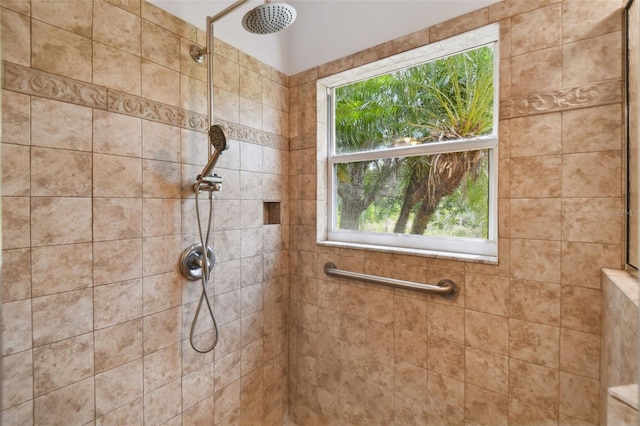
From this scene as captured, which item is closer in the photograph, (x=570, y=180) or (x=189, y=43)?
(x=570, y=180)

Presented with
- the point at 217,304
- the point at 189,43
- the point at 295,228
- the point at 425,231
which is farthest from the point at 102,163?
the point at 425,231

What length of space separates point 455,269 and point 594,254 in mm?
471

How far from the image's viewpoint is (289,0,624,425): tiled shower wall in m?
1.01

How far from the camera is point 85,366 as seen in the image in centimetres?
101

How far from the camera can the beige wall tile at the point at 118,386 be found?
104cm

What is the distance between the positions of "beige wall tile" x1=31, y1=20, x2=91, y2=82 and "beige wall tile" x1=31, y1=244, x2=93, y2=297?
0.60m

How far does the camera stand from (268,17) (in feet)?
3.63

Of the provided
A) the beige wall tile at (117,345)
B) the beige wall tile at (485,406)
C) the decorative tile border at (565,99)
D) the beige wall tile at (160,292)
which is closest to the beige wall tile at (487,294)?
the beige wall tile at (485,406)

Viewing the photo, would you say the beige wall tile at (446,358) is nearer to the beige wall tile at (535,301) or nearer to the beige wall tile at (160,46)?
the beige wall tile at (535,301)

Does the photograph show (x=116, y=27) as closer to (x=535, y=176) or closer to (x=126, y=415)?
(x=126, y=415)

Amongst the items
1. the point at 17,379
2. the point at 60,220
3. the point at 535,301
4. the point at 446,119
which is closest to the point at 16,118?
the point at 60,220

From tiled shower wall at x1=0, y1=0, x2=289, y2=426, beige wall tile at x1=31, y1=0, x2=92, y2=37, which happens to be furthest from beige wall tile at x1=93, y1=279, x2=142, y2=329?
beige wall tile at x1=31, y1=0, x2=92, y2=37

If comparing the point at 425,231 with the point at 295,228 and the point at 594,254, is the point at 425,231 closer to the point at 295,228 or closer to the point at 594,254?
the point at 594,254

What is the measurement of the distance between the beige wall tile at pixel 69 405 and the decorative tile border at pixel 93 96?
0.99 meters
